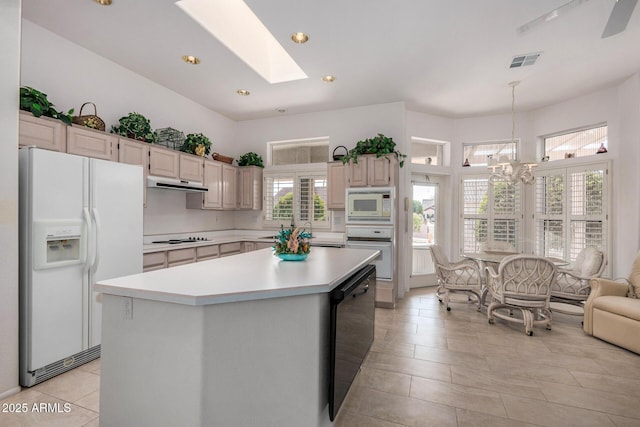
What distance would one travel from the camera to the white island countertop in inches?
59.6

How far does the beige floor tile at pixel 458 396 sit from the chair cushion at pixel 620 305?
1.86 meters

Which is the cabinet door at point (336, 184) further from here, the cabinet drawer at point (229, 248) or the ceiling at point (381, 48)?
the cabinet drawer at point (229, 248)

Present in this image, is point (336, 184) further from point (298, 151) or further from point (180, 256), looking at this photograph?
point (180, 256)

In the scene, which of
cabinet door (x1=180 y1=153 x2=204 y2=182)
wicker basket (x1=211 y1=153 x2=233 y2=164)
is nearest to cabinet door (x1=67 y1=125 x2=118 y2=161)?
cabinet door (x1=180 y1=153 x2=204 y2=182)

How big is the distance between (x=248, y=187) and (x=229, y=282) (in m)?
4.13

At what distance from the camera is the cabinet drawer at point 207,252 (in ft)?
14.2

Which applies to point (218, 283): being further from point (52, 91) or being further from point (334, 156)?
point (334, 156)

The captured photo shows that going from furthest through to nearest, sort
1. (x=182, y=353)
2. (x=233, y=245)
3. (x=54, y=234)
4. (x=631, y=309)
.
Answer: (x=233, y=245), (x=631, y=309), (x=54, y=234), (x=182, y=353)

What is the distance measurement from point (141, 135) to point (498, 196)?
226 inches

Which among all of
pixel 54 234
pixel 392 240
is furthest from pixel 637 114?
pixel 54 234

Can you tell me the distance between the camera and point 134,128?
3721mm

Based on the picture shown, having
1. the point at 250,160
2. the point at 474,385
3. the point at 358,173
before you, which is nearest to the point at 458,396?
the point at 474,385

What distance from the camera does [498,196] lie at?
5.60 m

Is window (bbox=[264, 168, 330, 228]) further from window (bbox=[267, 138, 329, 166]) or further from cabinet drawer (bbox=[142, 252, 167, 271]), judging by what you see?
cabinet drawer (bbox=[142, 252, 167, 271])
